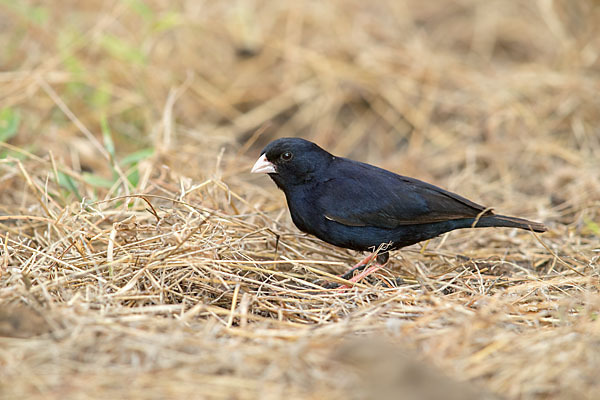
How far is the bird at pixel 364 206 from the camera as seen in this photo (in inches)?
143

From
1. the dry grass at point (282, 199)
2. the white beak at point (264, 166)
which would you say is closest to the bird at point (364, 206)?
the white beak at point (264, 166)

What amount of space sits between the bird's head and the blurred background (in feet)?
3.70

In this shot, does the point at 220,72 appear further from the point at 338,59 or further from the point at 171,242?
the point at 171,242

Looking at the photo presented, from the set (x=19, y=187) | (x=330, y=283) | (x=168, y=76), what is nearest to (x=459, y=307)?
(x=330, y=283)

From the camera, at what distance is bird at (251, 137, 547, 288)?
11.9 ft

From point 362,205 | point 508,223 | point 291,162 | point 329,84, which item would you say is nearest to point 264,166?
point 291,162

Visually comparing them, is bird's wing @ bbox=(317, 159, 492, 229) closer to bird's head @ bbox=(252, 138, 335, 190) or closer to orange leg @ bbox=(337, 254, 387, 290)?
bird's head @ bbox=(252, 138, 335, 190)

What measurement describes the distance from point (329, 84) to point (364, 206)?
131 inches

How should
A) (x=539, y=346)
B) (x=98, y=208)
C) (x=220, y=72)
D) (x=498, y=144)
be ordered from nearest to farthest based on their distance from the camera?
(x=539, y=346) < (x=98, y=208) < (x=498, y=144) < (x=220, y=72)

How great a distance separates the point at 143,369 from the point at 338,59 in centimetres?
518

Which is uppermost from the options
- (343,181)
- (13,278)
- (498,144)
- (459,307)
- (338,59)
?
(338,59)

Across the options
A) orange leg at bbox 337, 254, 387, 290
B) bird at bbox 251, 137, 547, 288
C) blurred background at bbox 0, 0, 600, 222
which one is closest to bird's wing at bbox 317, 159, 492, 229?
bird at bbox 251, 137, 547, 288

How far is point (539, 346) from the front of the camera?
250 cm

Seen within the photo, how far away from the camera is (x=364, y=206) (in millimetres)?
3641
